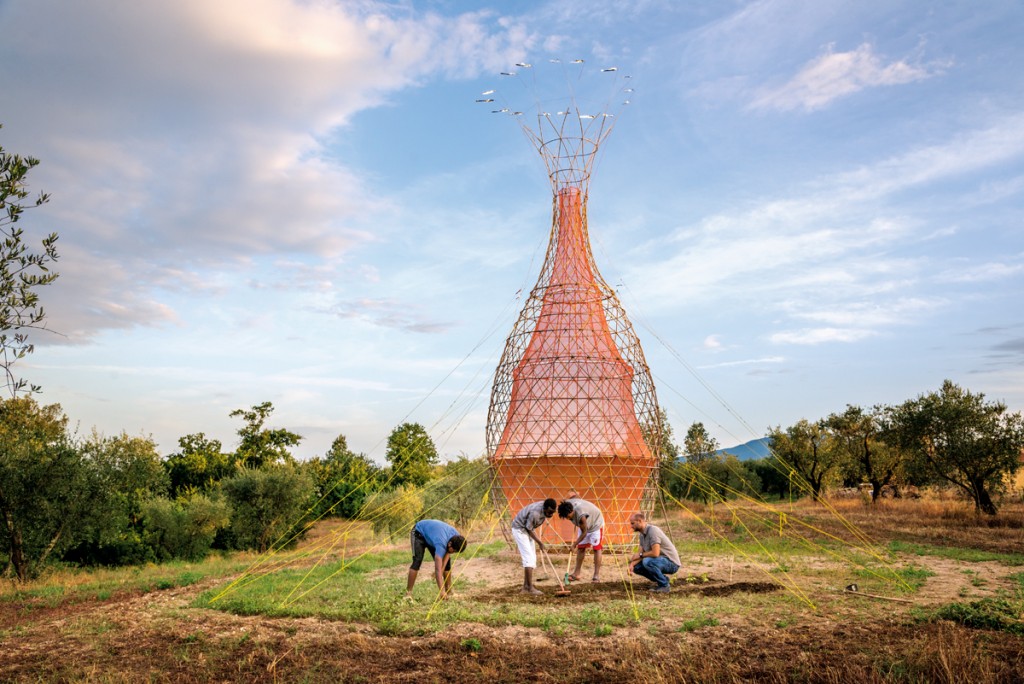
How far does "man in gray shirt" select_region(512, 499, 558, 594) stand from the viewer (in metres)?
11.4

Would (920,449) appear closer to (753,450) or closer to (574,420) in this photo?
(753,450)

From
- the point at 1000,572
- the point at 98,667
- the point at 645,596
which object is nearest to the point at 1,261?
the point at 98,667

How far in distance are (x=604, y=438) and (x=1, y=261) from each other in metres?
11.0

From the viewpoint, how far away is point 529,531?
11625 millimetres

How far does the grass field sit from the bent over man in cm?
49

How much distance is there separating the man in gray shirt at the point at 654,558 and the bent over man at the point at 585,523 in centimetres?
87

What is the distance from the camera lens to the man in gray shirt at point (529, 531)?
1140cm

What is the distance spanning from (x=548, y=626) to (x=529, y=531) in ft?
9.49

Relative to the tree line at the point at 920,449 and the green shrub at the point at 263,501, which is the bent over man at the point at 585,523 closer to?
the tree line at the point at 920,449

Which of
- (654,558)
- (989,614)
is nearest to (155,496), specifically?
(654,558)

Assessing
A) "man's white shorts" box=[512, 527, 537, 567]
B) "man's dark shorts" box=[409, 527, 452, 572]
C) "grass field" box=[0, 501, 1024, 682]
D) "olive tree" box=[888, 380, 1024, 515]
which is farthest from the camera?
"olive tree" box=[888, 380, 1024, 515]

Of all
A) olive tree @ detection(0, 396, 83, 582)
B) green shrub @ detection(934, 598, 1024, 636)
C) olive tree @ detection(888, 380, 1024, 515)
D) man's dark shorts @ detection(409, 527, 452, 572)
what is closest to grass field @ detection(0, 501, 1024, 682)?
green shrub @ detection(934, 598, 1024, 636)

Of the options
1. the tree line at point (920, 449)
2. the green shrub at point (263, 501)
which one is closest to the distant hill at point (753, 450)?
the tree line at point (920, 449)

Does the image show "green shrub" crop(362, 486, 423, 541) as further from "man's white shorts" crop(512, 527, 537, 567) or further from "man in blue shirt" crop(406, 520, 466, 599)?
"man in blue shirt" crop(406, 520, 466, 599)
